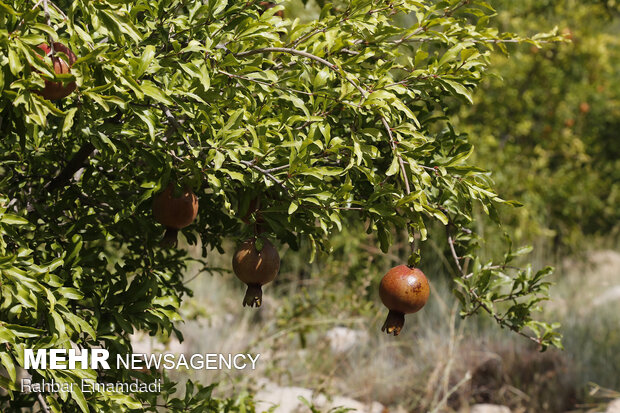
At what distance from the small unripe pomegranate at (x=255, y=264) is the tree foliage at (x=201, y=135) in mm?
62

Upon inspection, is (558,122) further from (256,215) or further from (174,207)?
(174,207)

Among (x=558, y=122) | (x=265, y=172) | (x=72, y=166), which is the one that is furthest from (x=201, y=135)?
(x=558, y=122)

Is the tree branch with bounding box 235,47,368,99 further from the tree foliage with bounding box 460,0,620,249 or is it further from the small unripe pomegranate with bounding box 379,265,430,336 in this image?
the tree foliage with bounding box 460,0,620,249

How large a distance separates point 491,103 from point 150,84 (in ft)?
23.3

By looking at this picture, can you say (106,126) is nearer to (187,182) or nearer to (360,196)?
(187,182)

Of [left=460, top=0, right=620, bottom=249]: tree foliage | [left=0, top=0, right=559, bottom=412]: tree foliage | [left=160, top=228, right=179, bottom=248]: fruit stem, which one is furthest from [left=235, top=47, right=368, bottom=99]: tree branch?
[left=460, top=0, right=620, bottom=249]: tree foliage

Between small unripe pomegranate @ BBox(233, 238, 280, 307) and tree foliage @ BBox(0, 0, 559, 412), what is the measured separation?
0.20 ft

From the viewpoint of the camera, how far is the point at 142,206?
7.06 feet

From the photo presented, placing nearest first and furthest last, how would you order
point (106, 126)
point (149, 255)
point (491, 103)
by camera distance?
point (106, 126) → point (149, 255) → point (491, 103)

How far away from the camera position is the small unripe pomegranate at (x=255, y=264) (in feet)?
5.89

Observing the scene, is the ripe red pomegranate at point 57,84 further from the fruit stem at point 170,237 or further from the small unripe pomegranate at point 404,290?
the small unripe pomegranate at point 404,290

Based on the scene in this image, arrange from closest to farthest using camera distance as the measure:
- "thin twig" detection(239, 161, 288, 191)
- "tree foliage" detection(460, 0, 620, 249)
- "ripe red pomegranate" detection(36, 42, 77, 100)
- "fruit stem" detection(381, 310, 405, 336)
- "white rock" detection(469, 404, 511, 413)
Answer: "ripe red pomegranate" detection(36, 42, 77, 100), "thin twig" detection(239, 161, 288, 191), "fruit stem" detection(381, 310, 405, 336), "white rock" detection(469, 404, 511, 413), "tree foliage" detection(460, 0, 620, 249)

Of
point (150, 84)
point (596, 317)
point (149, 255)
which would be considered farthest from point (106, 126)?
point (596, 317)

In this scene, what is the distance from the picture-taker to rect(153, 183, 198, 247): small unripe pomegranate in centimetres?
186
